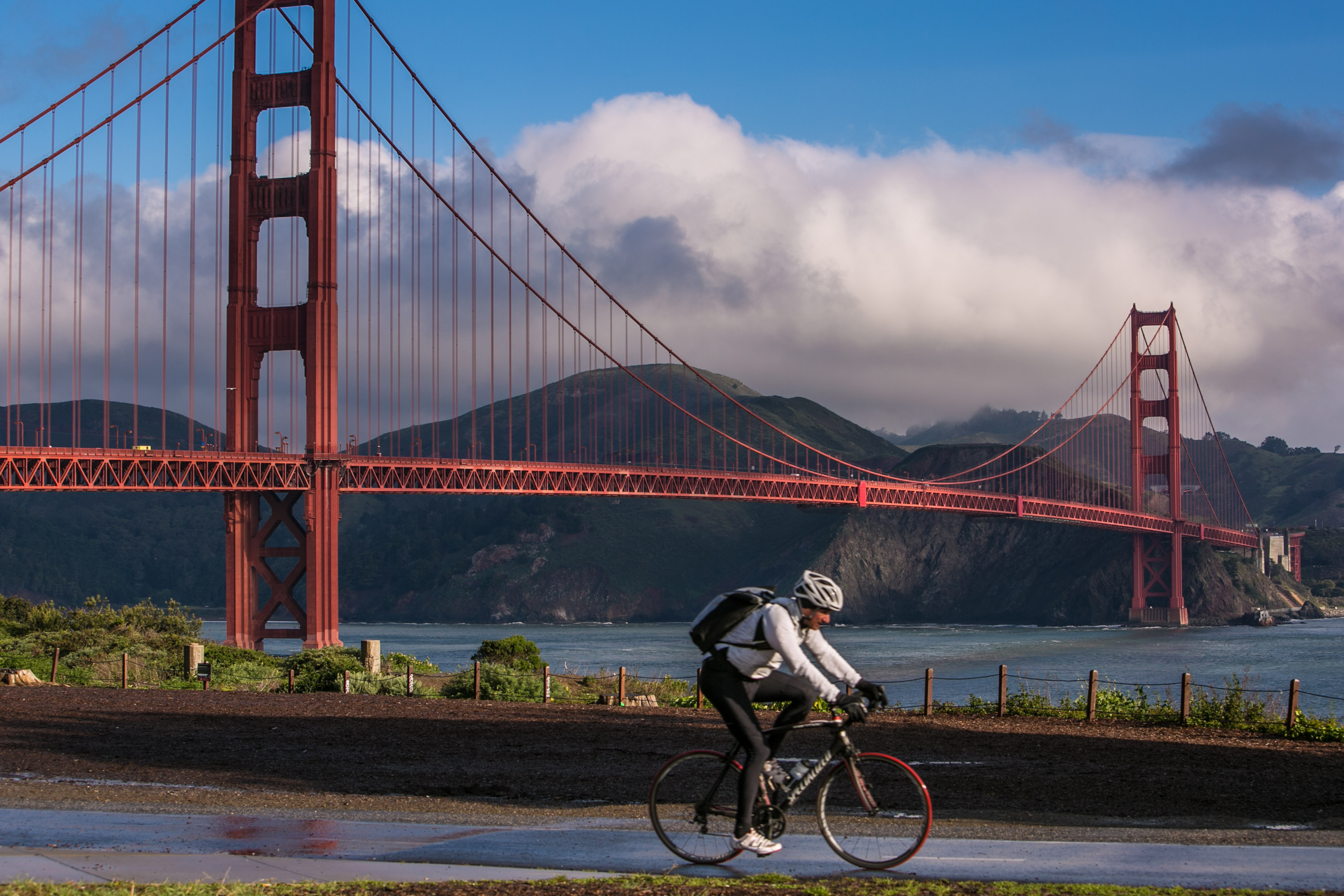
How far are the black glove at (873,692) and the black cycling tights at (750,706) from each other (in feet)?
1.26

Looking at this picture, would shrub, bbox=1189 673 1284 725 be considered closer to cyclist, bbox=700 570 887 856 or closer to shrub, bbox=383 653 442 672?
cyclist, bbox=700 570 887 856

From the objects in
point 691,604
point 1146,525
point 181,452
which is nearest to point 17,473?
point 181,452

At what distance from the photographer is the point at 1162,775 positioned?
12297mm

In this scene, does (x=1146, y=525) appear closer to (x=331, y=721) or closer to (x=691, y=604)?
(x=691, y=604)

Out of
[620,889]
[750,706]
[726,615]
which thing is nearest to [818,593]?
[726,615]

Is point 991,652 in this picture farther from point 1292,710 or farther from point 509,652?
point 1292,710

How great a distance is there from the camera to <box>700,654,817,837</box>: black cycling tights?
24.3 ft

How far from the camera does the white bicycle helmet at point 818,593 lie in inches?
286

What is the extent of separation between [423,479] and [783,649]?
164 feet

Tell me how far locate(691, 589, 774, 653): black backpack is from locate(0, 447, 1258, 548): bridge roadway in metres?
41.9

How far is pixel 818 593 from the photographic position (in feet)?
24.0

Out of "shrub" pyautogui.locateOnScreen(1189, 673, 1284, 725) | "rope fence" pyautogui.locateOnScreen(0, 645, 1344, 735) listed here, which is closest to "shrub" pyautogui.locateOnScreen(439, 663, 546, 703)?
"rope fence" pyautogui.locateOnScreen(0, 645, 1344, 735)

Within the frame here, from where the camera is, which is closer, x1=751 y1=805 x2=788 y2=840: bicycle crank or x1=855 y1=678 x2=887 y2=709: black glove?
x1=855 y1=678 x2=887 y2=709: black glove

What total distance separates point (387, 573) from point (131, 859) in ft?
465
